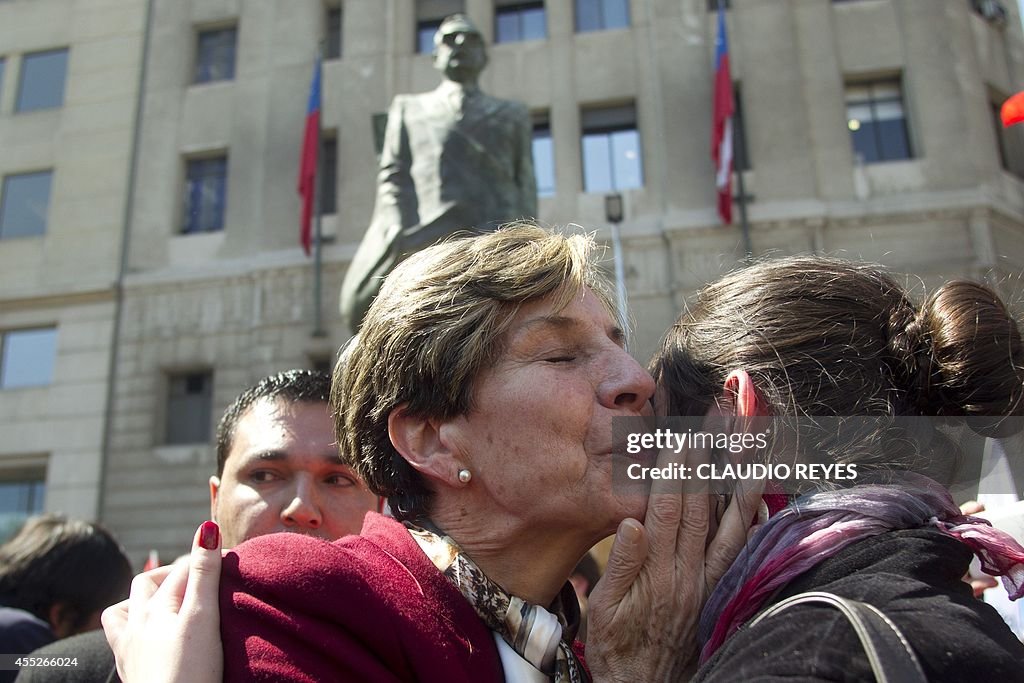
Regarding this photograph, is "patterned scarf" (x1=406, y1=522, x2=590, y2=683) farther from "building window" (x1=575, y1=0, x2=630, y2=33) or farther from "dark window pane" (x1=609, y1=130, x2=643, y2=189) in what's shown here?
"building window" (x1=575, y1=0, x2=630, y2=33)

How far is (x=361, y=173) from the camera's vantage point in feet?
53.2

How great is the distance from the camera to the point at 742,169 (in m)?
15.5

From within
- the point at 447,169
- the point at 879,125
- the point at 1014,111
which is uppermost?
the point at 879,125

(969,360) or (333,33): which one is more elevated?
(333,33)

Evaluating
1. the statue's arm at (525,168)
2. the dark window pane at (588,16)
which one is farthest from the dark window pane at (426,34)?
the statue's arm at (525,168)

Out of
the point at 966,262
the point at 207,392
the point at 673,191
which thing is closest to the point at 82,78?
the point at 207,392

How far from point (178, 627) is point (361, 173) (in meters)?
15.4

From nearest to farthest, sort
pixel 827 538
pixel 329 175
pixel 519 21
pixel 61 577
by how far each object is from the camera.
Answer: pixel 827 538 → pixel 61 577 → pixel 329 175 → pixel 519 21

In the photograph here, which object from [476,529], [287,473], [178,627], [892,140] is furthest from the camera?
[892,140]

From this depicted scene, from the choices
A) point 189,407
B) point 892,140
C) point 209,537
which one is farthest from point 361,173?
point 209,537

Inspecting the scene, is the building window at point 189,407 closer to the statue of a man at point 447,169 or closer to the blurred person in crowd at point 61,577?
the statue of a man at point 447,169

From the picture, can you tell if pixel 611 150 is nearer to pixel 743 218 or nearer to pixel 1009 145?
pixel 743 218

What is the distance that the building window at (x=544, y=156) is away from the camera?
15.9m

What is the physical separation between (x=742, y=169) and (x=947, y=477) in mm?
14707
